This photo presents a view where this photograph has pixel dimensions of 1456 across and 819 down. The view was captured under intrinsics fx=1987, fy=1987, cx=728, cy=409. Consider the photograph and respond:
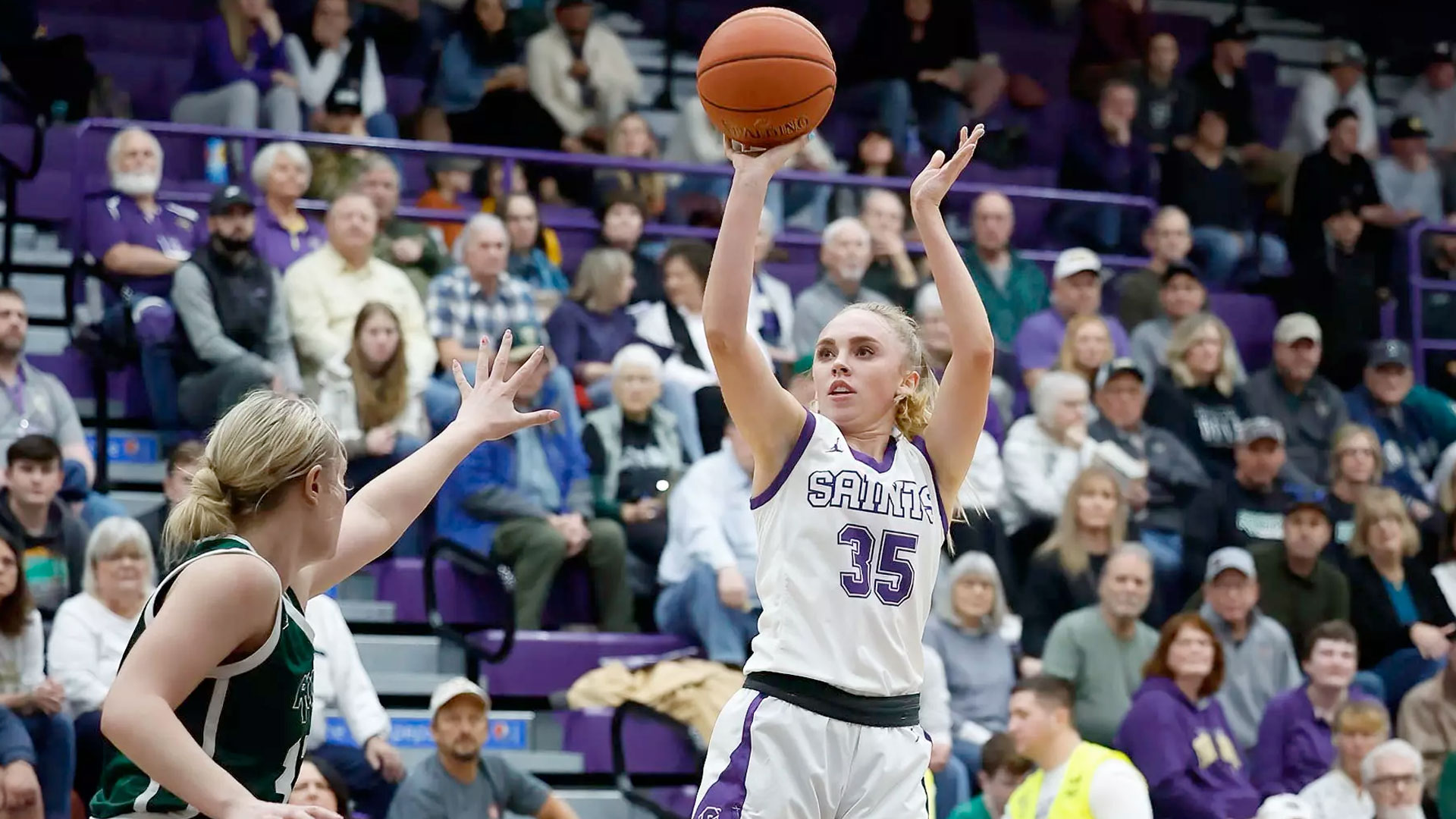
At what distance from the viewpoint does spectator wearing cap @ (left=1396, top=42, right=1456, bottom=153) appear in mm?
13719

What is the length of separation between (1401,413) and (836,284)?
349 cm

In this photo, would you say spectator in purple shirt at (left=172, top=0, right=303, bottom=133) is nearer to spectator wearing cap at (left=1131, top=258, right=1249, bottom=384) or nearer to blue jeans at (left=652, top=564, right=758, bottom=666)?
blue jeans at (left=652, top=564, right=758, bottom=666)

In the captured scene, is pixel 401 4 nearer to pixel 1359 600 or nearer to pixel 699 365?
pixel 699 365

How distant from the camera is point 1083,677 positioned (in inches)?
329

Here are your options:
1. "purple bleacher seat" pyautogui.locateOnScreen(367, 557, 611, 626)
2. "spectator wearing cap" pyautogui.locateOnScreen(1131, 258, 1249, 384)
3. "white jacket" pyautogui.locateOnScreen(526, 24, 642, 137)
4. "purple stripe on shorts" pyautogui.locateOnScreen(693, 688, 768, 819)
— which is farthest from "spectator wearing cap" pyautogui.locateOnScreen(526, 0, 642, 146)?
"purple stripe on shorts" pyautogui.locateOnScreen(693, 688, 768, 819)

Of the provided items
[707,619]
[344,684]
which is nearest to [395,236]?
[707,619]

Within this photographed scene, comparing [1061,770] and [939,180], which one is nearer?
[939,180]

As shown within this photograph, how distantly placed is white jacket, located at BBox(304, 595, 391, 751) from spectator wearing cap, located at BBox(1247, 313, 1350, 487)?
540cm

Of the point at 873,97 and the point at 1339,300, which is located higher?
the point at 873,97

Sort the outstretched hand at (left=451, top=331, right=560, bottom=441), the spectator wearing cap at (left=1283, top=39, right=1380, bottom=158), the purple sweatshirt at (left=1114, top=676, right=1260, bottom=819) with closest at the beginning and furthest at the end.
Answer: the outstretched hand at (left=451, top=331, right=560, bottom=441) → the purple sweatshirt at (left=1114, top=676, right=1260, bottom=819) → the spectator wearing cap at (left=1283, top=39, right=1380, bottom=158)

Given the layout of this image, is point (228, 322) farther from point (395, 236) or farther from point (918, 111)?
point (918, 111)

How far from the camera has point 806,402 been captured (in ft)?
21.1

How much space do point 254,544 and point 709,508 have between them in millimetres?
5112

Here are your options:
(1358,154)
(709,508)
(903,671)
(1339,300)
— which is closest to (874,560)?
(903,671)
